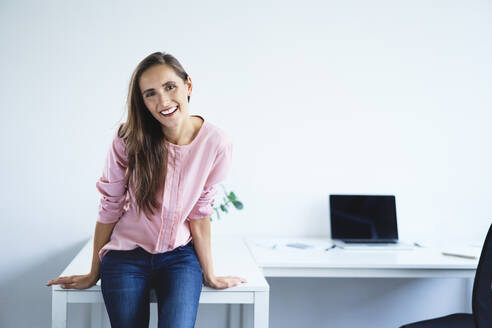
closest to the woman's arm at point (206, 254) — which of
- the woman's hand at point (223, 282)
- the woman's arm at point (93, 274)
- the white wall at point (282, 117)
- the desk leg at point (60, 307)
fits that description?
the woman's hand at point (223, 282)

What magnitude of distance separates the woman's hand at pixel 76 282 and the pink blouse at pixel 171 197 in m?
0.08

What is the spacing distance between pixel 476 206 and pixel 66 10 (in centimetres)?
237

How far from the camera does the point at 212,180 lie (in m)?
1.57

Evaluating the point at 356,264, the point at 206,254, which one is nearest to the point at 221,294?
A: the point at 206,254

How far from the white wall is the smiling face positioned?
2.71 ft

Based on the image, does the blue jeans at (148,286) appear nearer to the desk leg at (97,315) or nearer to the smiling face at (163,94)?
the smiling face at (163,94)

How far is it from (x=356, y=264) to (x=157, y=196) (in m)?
0.87

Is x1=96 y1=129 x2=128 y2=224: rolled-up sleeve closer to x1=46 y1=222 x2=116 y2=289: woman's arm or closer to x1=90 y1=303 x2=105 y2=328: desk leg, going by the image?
x1=46 y1=222 x2=116 y2=289: woman's arm

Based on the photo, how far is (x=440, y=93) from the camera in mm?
2422

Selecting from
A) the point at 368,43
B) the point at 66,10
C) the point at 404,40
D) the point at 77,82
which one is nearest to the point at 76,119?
the point at 77,82

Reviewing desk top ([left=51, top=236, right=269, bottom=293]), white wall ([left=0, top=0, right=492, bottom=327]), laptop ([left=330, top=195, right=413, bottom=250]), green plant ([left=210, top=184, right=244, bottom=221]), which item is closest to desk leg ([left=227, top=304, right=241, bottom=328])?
white wall ([left=0, top=0, right=492, bottom=327])

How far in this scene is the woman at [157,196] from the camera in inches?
56.2

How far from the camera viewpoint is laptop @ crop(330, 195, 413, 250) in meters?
2.25

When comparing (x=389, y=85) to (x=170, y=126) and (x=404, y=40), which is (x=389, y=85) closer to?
(x=404, y=40)
